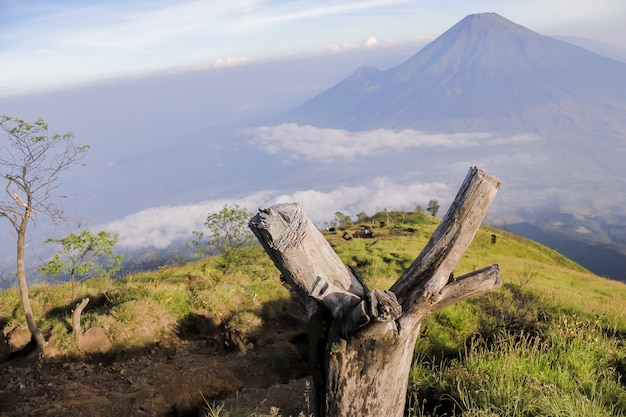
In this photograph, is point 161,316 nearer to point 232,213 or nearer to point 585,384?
point 232,213

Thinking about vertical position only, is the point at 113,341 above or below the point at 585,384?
below

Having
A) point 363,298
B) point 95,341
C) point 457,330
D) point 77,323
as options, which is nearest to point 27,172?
point 77,323

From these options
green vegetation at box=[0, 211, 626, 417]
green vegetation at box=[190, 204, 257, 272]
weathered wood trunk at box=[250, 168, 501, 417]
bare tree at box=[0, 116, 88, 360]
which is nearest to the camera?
weathered wood trunk at box=[250, 168, 501, 417]

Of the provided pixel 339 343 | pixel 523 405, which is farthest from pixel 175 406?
pixel 523 405

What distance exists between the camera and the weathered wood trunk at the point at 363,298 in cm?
416

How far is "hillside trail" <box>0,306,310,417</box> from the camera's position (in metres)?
8.09

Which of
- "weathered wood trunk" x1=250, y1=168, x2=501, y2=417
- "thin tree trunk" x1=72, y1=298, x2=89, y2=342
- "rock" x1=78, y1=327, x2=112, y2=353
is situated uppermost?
"weathered wood trunk" x1=250, y1=168, x2=501, y2=417

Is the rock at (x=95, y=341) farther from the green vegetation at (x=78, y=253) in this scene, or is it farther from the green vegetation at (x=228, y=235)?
the green vegetation at (x=228, y=235)

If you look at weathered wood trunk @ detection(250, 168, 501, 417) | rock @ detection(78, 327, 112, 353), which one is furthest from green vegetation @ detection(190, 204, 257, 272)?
weathered wood trunk @ detection(250, 168, 501, 417)

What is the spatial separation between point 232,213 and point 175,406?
10391 mm

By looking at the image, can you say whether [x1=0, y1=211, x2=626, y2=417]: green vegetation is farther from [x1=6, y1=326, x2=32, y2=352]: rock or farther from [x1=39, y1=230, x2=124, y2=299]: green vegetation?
[x1=39, y1=230, x2=124, y2=299]: green vegetation

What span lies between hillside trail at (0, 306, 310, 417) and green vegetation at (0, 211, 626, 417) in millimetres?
412

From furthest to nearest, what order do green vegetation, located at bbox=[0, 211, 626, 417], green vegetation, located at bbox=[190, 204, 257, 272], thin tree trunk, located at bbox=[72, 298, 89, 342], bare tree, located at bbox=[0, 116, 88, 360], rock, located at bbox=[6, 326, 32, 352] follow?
green vegetation, located at bbox=[190, 204, 257, 272], rock, located at bbox=[6, 326, 32, 352], thin tree trunk, located at bbox=[72, 298, 89, 342], bare tree, located at bbox=[0, 116, 88, 360], green vegetation, located at bbox=[0, 211, 626, 417]

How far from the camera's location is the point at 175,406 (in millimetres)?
8680
